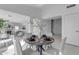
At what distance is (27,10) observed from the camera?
2.41 metres

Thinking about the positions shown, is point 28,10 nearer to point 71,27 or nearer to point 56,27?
point 56,27

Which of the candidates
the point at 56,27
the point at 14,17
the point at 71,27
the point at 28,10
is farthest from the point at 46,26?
the point at 71,27

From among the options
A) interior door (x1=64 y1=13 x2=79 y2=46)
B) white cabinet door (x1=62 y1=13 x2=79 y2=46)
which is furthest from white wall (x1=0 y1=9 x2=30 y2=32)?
interior door (x1=64 y1=13 x2=79 y2=46)

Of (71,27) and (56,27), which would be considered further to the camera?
(71,27)

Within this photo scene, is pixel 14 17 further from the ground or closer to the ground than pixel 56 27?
further from the ground

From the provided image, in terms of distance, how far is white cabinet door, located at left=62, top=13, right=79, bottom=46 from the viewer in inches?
121

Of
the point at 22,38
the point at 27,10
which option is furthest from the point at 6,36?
the point at 27,10

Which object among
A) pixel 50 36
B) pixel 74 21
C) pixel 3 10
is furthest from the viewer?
pixel 74 21

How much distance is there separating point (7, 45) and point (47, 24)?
131cm

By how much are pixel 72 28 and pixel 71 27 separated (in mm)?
61

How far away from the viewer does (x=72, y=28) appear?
333 cm

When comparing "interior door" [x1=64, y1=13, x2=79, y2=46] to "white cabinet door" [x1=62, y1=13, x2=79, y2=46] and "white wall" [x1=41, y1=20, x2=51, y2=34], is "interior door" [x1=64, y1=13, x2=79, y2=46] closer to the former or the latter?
"white cabinet door" [x1=62, y1=13, x2=79, y2=46]

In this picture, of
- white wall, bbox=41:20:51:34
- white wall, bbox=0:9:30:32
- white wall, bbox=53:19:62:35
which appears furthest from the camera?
white wall, bbox=53:19:62:35
